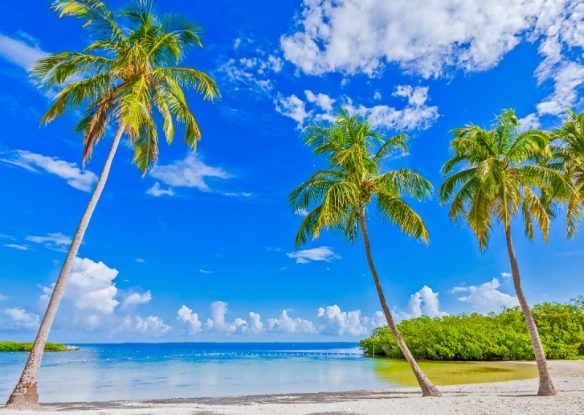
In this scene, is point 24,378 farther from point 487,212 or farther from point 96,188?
point 487,212

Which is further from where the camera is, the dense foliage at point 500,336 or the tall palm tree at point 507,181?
the dense foliage at point 500,336

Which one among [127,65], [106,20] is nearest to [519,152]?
[127,65]

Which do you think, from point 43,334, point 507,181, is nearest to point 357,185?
point 507,181

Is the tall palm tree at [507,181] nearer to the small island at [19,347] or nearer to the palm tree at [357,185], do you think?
the palm tree at [357,185]

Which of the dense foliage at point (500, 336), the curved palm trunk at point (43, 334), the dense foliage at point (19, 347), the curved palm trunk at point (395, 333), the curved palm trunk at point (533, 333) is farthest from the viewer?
the dense foliage at point (19, 347)

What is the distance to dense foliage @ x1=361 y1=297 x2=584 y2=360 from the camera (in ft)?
106

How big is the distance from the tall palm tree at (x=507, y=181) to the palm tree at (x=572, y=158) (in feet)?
2.05

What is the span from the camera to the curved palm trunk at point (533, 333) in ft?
37.9

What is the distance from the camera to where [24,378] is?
9602 mm

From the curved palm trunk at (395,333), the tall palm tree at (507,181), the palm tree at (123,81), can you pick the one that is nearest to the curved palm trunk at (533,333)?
the tall palm tree at (507,181)

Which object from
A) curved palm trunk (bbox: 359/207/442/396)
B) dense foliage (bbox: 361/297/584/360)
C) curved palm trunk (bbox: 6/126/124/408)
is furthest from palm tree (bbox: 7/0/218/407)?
dense foliage (bbox: 361/297/584/360)

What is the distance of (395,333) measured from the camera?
491 inches

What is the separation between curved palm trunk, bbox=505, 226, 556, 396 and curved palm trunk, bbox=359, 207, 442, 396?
280 centimetres

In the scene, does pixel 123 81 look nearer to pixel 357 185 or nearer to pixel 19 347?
pixel 357 185
